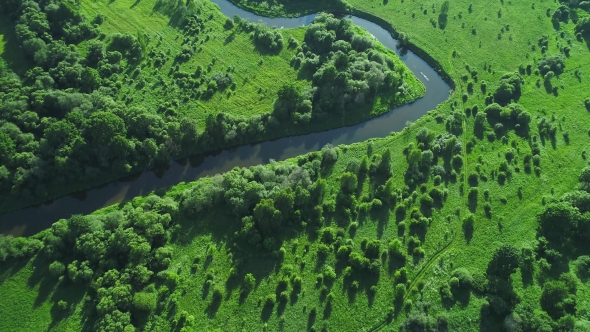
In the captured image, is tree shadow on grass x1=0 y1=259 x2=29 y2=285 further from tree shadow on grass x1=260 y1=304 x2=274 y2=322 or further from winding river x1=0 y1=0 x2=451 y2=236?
tree shadow on grass x1=260 y1=304 x2=274 y2=322

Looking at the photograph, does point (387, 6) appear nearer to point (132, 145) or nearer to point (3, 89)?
point (132, 145)

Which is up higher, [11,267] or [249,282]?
[249,282]

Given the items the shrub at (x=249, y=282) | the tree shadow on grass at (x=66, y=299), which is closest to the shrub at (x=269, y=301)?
the shrub at (x=249, y=282)

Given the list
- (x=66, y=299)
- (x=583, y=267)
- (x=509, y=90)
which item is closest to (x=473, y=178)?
(x=583, y=267)

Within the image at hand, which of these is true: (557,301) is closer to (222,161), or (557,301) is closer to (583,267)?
(583,267)

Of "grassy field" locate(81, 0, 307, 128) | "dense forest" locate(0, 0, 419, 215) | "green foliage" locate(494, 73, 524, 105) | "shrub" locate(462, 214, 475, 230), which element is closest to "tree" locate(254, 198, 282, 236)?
"dense forest" locate(0, 0, 419, 215)

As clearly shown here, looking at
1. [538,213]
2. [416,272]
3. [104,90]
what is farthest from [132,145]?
[538,213]
